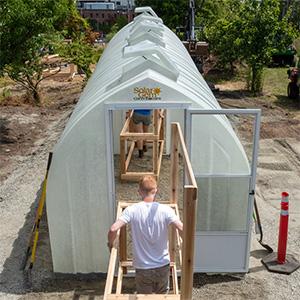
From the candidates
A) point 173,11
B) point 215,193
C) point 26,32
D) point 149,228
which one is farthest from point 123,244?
point 173,11

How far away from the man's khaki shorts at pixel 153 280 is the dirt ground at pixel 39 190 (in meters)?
1.69

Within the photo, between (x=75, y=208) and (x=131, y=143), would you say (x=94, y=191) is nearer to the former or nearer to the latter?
(x=75, y=208)

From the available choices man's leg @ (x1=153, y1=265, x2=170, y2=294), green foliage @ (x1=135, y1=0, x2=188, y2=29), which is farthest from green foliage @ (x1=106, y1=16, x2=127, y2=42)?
man's leg @ (x1=153, y1=265, x2=170, y2=294)

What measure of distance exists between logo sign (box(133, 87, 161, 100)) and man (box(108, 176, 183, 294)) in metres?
2.08

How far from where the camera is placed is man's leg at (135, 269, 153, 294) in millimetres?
4762

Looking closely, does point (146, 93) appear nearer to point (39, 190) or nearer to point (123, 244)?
point (123, 244)

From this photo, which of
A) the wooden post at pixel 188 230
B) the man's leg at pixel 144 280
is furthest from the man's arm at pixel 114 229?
the wooden post at pixel 188 230

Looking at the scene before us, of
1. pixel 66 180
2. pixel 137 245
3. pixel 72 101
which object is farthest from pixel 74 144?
pixel 72 101

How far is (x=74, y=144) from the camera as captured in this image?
6.43 metres

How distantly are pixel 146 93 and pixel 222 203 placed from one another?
194cm

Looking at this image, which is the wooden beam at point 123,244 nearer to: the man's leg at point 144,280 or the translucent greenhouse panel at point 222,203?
the man's leg at point 144,280

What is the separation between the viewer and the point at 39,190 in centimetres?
1029

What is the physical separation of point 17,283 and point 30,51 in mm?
10761

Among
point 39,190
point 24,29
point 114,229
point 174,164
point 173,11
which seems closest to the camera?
point 114,229
